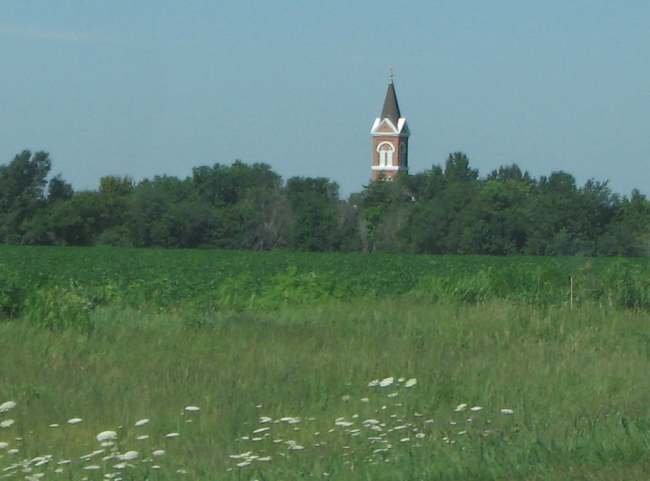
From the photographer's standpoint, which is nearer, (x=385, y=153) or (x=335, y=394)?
(x=335, y=394)

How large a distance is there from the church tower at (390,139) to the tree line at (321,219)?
58905 millimetres

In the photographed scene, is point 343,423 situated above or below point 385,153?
below

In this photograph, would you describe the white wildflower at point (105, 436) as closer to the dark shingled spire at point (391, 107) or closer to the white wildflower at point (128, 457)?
the white wildflower at point (128, 457)

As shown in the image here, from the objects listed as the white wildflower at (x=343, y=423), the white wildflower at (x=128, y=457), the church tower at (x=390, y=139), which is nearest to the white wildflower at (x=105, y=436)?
the white wildflower at (x=128, y=457)

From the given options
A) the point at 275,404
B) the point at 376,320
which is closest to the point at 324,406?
the point at 275,404

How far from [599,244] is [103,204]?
3610 cm

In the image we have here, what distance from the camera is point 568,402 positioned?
9.84 metres

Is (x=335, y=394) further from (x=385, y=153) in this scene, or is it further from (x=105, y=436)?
(x=385, y=153)

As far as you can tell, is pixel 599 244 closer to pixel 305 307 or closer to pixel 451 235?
pixel 451 235

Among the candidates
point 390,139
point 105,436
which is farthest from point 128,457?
point 390,139

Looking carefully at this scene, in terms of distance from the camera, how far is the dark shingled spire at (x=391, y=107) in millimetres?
158750

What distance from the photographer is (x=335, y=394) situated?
1039 cm

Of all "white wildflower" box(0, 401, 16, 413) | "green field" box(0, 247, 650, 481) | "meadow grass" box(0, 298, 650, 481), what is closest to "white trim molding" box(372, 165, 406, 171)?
"green field" box(0, 247, 650, 481)

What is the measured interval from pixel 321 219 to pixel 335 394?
7872cm
